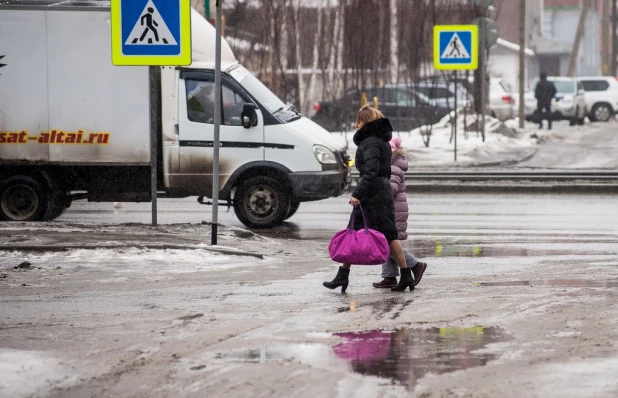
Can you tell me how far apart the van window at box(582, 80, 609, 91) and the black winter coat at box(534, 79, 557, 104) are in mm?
7011

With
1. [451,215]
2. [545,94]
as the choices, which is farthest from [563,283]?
[545,94]

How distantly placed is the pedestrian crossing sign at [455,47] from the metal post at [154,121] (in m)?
9.09

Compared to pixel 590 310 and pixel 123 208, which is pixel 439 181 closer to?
pixel 123 208

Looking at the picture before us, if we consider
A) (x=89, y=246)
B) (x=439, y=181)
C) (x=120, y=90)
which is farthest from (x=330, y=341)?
(x=439, y=181)

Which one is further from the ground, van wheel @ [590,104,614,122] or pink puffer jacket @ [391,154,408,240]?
van wheel @ [590,104,614,122]

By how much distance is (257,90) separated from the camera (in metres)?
14.6

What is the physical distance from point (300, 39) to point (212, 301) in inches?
1046

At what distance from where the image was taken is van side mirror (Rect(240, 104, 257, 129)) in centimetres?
1419

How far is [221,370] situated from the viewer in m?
6.48

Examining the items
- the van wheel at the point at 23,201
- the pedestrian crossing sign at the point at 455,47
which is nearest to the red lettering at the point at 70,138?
the van wheel at the point at 23,201

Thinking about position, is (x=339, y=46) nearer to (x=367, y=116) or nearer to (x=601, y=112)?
(x=601, y=112)

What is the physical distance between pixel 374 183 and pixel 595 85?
38.5 meters

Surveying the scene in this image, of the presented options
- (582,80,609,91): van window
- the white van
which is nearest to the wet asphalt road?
the white van

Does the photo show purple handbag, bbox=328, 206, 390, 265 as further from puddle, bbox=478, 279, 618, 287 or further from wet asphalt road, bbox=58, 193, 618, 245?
wet asphalt road, bbox=58, 193, 618, 245
